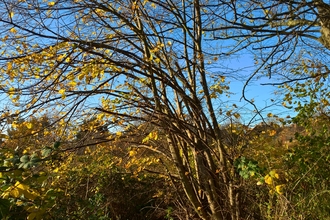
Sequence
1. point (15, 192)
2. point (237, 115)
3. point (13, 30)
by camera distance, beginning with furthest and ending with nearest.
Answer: point (237, 115), point (13, 30), point (15, 192)

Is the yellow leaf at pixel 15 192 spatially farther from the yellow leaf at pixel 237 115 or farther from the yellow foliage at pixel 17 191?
the yellow leaf at pixel 237 115

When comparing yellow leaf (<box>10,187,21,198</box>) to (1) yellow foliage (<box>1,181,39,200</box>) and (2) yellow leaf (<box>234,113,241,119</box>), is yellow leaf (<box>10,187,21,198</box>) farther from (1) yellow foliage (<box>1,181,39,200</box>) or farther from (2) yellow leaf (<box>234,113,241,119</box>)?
(2) yellow leaf (<box>234,113,241,119</box>)

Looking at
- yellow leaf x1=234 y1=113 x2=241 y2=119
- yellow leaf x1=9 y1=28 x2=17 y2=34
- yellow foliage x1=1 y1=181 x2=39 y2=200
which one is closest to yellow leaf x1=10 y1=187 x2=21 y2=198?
yellow foliage x1=1 y1=181 x2=39 y2=200

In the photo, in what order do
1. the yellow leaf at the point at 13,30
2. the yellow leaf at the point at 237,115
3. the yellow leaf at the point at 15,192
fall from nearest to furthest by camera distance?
the yellow leaf at the point at 15,192 → the yellow leaf at the point at 13,30 → the yellow leaf at the point at 237,115

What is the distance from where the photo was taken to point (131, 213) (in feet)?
18.3

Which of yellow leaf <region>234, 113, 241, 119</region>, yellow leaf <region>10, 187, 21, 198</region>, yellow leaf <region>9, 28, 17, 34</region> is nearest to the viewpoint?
yellow leaf <region>10, 187, 21, 198</region>

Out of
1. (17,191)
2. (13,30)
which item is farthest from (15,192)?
(13,30)

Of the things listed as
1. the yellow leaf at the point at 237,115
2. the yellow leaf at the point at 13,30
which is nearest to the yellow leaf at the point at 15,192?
the yellow leaf at the point at 13,30

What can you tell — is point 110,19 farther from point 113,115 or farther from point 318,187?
point 318,187

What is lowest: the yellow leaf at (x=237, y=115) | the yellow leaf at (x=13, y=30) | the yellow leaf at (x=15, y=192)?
the yellow leaf at (x=15, y=192)

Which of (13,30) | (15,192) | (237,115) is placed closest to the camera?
(15,192)

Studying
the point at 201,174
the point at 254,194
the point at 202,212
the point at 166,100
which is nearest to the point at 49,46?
the point at 166,100

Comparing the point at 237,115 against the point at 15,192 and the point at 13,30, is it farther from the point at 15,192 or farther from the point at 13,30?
the point at 15,192

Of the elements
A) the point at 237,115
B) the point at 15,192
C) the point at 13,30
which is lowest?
the point at 15,192
